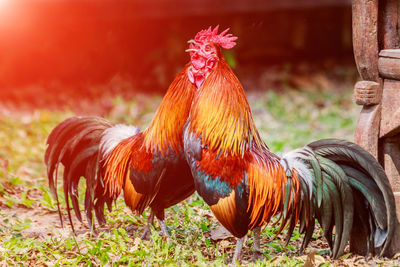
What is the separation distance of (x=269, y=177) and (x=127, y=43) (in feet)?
24.1

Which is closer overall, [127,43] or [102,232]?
[102,232]

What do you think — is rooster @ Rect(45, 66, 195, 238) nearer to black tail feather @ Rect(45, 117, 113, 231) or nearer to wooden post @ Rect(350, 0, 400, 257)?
black tail feather @ Rect(45, 117, 113, 231)

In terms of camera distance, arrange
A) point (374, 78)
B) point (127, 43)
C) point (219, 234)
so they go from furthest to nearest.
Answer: point (127, 43)
point (219, 234)
point (374, 78)

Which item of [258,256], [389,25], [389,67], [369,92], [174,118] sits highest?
[389,25]

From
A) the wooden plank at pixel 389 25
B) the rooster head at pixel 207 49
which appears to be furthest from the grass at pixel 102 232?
the wooden plank at pixel 389 25

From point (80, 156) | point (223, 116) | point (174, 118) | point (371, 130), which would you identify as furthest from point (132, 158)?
point (371, 130)

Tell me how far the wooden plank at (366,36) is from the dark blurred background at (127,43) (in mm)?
5652

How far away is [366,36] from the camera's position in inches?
138

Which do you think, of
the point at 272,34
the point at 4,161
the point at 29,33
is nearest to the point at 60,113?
the point at 4,161

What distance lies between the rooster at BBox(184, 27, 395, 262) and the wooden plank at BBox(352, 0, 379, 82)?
1.94 feet

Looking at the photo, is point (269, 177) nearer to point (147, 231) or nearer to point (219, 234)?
point (219, 234)

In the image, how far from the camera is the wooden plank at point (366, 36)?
3.47 m

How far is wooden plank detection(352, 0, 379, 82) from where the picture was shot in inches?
137

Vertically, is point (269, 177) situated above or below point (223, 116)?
below
